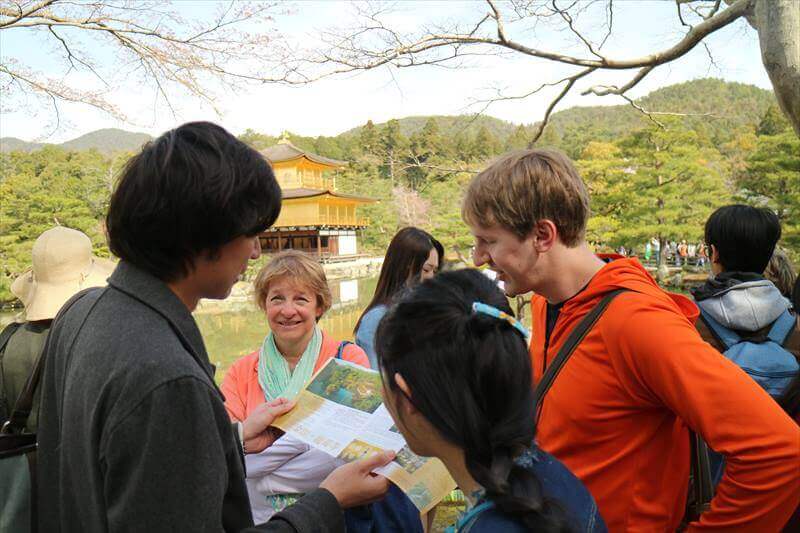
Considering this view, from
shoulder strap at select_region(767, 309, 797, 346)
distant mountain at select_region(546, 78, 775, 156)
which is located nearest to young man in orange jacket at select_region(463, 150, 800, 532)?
shoulder strap at select_region(767, 309, 797, 346)

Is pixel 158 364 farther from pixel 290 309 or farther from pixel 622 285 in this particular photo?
pixel 290 309

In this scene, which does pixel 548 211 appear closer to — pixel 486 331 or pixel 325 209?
pixel 486 331

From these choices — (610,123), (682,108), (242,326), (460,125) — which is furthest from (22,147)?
(610,123)

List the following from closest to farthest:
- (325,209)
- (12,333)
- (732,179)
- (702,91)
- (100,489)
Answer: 1. (100,489)
2. (12,333)
3. (732,179)
4. (325,209)
5. (702,91)

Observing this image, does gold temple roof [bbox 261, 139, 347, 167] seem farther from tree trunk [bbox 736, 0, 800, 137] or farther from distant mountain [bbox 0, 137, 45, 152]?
tree trunk [bbox 736, 0, 800, 137]

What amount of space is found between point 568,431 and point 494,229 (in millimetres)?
483

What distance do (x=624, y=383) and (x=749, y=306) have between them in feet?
3.65

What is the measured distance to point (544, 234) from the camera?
129cm

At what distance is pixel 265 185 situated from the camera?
2.95 ft

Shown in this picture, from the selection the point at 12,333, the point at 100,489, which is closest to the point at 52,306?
the point at 12,333

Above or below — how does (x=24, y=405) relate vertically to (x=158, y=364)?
below

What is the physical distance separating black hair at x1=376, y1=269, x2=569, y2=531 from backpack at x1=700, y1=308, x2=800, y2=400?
1272mm

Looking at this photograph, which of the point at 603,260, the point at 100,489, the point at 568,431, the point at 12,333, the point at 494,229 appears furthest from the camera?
the point at 12,333

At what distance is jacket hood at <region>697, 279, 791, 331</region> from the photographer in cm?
193
